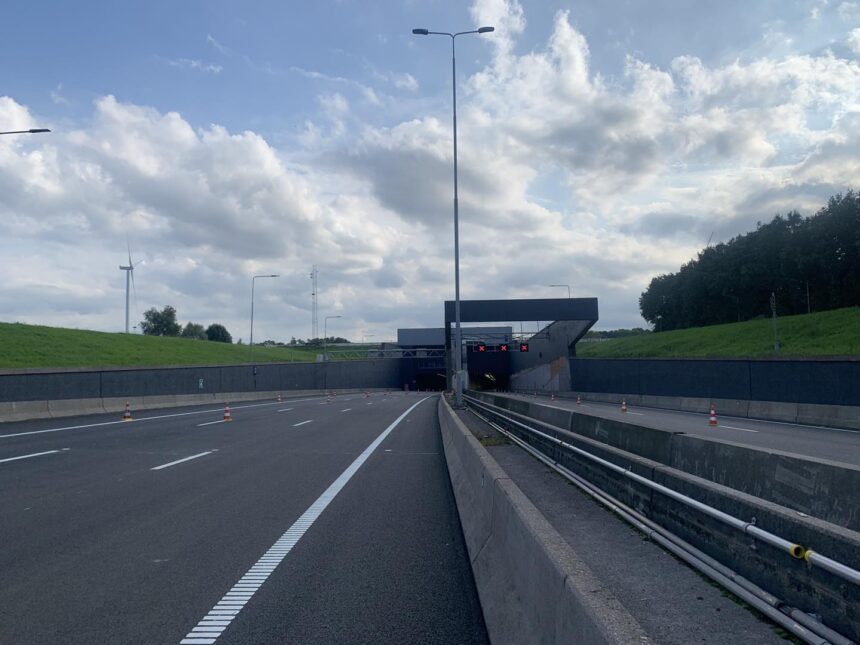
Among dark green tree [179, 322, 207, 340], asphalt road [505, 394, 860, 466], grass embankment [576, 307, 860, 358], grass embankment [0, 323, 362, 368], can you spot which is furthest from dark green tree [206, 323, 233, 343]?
asphalt road [505, 394, 860, 466]

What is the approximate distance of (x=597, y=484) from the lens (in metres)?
8.59

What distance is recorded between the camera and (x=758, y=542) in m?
4.44

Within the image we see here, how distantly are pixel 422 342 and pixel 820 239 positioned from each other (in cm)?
4592

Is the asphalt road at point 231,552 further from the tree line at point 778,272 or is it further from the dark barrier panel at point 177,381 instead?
the tree line at point 778,272

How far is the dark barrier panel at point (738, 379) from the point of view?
84.6ft

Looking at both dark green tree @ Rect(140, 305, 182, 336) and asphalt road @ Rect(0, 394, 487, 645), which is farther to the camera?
dark green tree @ Rect(140, 305, 182, 336)

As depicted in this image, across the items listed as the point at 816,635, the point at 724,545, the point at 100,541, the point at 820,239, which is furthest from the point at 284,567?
the point at 820,239

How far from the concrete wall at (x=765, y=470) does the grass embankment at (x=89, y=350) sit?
47495 millimetres

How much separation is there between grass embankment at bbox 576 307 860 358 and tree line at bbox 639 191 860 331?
1286cm

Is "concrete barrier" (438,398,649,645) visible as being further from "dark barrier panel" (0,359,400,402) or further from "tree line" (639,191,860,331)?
"tree line" (639,191,860,331)

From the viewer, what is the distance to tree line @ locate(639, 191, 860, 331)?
72.9 meters

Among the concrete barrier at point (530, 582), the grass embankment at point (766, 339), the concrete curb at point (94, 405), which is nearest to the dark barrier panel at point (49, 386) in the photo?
the concrete curb at point (94, 405)

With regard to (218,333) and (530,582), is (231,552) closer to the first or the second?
→ (530,582)

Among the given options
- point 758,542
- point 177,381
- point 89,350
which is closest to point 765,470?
point 758,542
